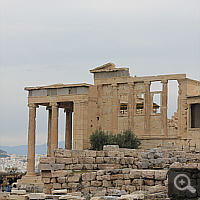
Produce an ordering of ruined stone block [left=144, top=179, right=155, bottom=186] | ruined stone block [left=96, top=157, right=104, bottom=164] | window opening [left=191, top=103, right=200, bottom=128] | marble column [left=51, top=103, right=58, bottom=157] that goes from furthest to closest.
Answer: marble column [left=51, top=103, right=58, bottom=157] < window opening [left=191, top=103, right=200, bottom=128] < ruined stone block [left=96, top=157, right=104, bottom=164] < ruined stone block [left=144, top=179, right=155, bottom=186]

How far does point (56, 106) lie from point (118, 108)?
15.3 ft

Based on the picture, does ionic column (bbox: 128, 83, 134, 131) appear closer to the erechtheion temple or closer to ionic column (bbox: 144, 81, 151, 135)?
the erechtheion temple

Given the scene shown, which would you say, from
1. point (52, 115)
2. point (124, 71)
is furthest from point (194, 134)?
point (52, 115)

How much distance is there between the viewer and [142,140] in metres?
37.6

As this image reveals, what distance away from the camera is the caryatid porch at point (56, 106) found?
125 ft

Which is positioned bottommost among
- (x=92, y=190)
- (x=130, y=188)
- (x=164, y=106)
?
(x=92, y=190)

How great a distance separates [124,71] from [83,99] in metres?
3.69

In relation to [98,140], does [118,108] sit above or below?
above

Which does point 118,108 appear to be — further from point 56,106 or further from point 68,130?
point 68,130

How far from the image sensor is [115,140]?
36375mm

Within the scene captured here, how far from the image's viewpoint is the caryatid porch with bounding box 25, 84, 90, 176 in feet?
125

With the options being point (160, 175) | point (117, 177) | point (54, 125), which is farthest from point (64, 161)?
point (54, 125)

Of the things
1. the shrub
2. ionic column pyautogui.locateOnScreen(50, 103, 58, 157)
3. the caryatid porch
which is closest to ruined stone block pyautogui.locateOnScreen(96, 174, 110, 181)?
the shrub

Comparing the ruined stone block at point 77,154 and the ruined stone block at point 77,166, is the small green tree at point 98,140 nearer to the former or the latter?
the ruined stone block at point 77,154
